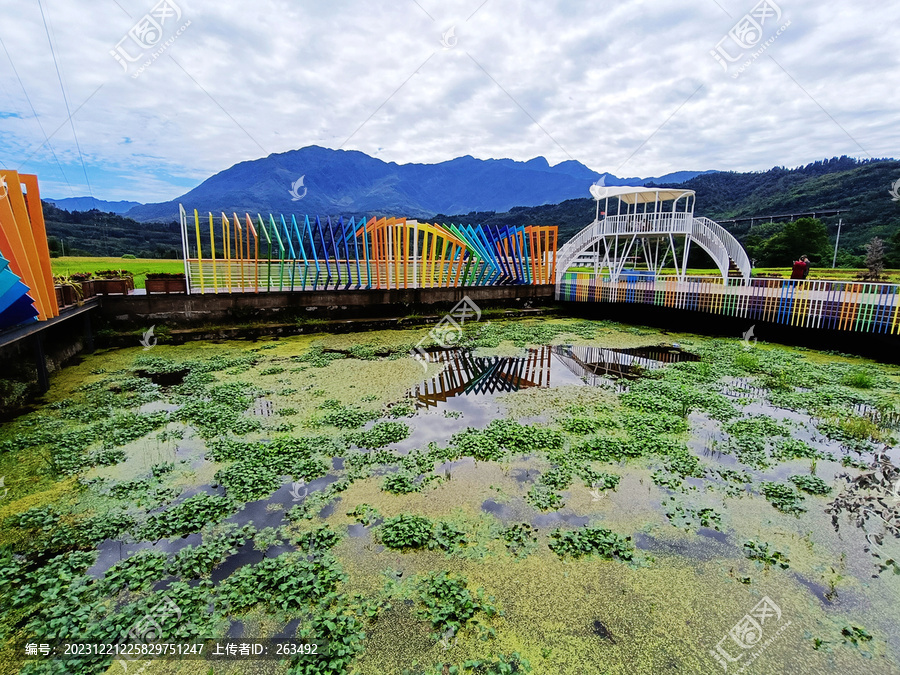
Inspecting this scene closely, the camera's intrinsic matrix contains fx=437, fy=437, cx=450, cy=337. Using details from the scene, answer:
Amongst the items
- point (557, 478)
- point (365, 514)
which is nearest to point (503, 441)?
point (557, 478)

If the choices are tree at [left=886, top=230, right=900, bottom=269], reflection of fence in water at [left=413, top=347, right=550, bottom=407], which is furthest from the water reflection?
tree at [left=886, top=230, right=900, bottom=269]

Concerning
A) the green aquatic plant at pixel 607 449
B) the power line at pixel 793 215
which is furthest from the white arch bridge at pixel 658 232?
the power line at pixel 793 215

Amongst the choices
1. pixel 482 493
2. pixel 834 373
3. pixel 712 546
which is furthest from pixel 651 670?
pixel 834 373

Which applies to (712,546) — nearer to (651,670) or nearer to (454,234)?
(651,670)

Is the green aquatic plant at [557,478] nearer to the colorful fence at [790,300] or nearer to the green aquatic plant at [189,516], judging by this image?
the green aquatic plant at [189,516]

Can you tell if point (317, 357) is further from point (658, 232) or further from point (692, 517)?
point (658, 232)

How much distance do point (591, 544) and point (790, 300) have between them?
11127 millimetres

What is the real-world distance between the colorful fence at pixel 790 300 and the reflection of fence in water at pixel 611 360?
2.96 metres

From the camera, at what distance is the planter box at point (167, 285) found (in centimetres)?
1241

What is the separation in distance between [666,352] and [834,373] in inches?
132

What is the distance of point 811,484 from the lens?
4930mm

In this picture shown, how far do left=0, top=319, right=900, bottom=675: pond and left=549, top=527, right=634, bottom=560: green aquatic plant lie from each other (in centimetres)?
2

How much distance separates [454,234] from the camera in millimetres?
17125

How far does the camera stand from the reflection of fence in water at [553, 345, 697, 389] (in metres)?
9.62
